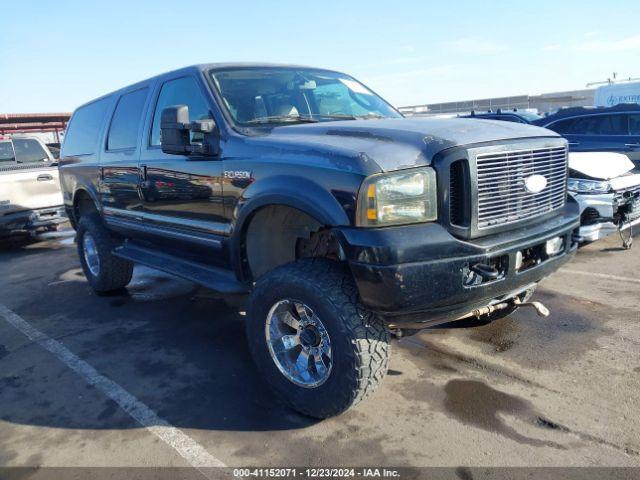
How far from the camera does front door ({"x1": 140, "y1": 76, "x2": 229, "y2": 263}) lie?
11.3 feet

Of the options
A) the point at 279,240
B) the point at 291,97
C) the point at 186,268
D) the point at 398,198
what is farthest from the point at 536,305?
the point at 186,268

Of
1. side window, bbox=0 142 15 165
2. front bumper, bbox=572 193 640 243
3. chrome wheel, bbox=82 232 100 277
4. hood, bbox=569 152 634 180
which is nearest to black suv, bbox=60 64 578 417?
chrome wheel, bbox=82 232 100 277

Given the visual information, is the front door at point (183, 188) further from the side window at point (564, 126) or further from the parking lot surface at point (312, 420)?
the side window at point (564, 126)

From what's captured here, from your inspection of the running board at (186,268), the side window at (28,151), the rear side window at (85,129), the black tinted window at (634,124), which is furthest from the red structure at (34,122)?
the black tinted window at (634,124)

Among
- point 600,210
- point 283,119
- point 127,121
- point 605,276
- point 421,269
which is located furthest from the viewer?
point 600,210

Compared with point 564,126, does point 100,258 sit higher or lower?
lower

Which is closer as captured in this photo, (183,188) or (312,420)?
(312,420)

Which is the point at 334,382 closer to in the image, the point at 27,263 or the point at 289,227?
the point at 289,227

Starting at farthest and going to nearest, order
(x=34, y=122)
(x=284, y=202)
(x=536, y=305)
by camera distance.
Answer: (x=34, y=122) → (x=536, y=305) → (x=284, y=202)

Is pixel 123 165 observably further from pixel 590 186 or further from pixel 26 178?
pixel 590 186

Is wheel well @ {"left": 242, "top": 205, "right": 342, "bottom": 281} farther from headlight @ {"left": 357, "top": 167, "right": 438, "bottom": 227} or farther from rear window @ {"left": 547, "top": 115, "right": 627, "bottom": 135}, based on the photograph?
rear window @ {"left": 547, "top": 115, "right": 627, "bottom": 135}

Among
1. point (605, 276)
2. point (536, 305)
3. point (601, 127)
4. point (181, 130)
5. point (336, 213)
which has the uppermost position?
point (181, 130)

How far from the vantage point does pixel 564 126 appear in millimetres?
8609

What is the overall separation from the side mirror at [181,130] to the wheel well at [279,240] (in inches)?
23.5
